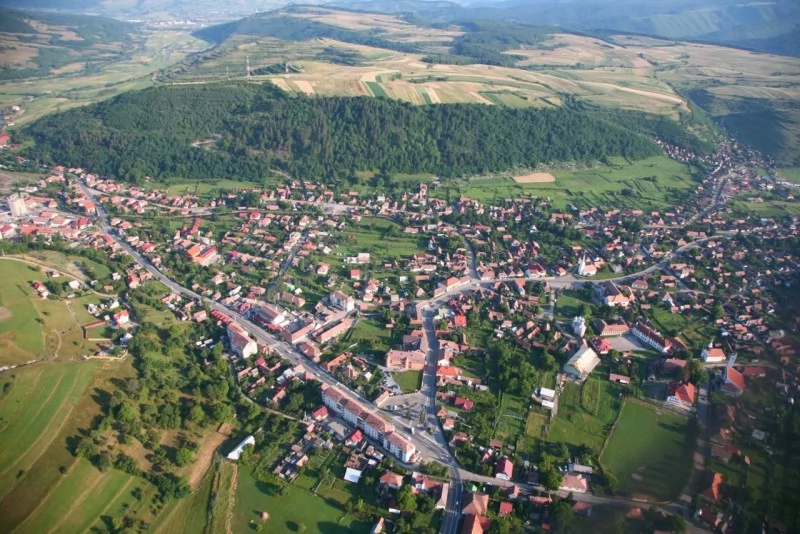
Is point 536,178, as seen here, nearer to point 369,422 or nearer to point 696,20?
point 369,422

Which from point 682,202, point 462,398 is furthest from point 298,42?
point 462,398

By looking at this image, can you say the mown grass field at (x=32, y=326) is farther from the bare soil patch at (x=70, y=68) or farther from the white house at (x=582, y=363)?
the bare soil patch at (x=70, y=68)

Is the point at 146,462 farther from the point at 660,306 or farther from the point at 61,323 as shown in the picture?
the point at 660,306

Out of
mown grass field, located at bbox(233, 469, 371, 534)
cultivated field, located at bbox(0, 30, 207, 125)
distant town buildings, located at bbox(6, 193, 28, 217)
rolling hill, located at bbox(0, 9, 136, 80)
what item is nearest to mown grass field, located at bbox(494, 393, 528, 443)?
mown grass field, located at bbox(233, 469, 371, 534)

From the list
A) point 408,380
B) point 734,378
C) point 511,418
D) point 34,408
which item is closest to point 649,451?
point 511,418

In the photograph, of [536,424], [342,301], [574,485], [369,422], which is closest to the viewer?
[574,485]
